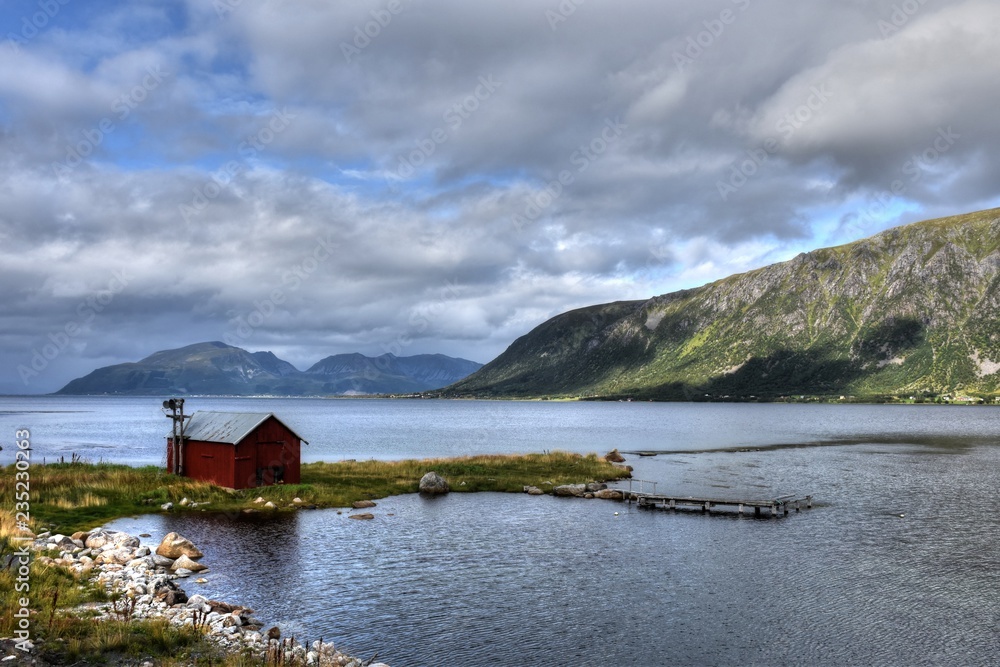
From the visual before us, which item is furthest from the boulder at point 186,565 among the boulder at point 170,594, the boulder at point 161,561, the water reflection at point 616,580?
the boulder at point 170,594

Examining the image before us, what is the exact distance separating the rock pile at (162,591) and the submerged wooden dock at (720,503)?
1617 inches

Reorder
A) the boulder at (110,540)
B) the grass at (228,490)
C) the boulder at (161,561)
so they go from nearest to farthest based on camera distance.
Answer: the boulder at (161,561), the boulder at (110,540), the grass at (228,490)

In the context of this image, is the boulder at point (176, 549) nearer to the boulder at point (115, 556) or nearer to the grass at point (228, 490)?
the boulder at point (115, 556)

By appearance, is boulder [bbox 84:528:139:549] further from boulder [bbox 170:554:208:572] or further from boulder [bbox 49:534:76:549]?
boulder [bbox 170:554:208:572]

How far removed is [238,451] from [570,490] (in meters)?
32.6

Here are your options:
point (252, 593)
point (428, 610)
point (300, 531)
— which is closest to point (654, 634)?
point (428, 610)

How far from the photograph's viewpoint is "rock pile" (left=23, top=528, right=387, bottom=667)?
23.9 m

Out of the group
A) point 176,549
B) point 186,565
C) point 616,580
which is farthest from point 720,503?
point 176,549

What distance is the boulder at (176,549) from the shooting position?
36906 millimetres

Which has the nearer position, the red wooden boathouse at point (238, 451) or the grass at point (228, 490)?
the grass at point (228, 490)

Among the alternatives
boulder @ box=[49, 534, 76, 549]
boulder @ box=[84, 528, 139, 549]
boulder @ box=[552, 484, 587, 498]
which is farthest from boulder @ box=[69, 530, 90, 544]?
boulder @ box=[552, 484, 587, 498]

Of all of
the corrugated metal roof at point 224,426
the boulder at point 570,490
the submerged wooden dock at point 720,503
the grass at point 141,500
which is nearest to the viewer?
the grass at point 141,500

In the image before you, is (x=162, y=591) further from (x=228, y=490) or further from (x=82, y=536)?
(x=228, y=490)

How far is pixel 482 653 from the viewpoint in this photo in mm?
26484
